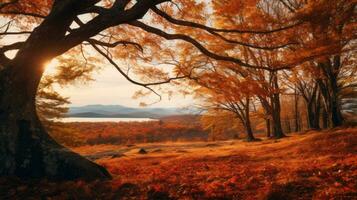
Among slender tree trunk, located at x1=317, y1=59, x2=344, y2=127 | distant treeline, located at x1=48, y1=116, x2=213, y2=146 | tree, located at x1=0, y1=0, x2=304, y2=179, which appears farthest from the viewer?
distant treeline, located at x1=48, y1=116, x2=213, y2=146

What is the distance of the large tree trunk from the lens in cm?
689

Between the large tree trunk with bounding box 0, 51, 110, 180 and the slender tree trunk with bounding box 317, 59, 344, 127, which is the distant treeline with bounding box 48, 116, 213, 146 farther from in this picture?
the large tree trunk with bounding box 0, 51, 110, 180

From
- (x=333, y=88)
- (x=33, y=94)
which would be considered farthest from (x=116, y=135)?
(x=33, y=94)

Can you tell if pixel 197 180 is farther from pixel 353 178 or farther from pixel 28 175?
pixel 28 175

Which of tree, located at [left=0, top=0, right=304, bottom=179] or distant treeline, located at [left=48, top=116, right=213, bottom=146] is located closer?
tree, located at [left=0, top=0, right=304, bottom=179]

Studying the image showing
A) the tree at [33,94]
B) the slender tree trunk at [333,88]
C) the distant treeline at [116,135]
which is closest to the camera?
the tree at [33,94]

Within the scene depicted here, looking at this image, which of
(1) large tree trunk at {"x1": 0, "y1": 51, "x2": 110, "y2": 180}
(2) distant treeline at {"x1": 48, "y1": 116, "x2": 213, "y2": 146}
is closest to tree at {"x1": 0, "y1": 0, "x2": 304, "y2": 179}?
(1) large tree trunk at {"x1": 0, "y1": 51, "x2": 110, "y2": 180}

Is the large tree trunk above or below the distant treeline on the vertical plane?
above

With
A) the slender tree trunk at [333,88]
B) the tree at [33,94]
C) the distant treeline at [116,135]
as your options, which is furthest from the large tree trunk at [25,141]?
the distant treeline at [116,135]

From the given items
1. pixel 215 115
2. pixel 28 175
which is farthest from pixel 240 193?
pixel 215 115

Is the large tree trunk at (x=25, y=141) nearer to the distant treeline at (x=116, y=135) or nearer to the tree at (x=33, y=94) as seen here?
the tree at (x=33, y=94)

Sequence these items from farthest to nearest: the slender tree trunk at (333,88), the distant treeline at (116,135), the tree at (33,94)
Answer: the distant treeline at (116,135) → the slender tree trunk at (333,88) → the tree at (33,94)

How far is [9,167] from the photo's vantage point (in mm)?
6832

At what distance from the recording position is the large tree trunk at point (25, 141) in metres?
6.89
